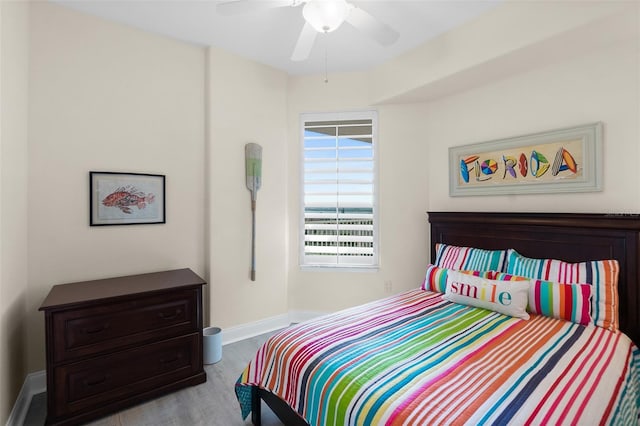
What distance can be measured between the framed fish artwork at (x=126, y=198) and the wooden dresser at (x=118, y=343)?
0.51 meters

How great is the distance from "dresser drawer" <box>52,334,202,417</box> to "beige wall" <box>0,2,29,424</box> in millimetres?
278

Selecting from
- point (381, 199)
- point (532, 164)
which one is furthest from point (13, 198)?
point (532, 164)

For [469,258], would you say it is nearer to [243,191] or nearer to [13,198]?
Answer: [243,191]

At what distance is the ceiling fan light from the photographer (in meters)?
1.67

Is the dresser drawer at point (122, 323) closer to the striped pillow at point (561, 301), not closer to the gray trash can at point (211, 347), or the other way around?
the gray trash can at point (211, 347)

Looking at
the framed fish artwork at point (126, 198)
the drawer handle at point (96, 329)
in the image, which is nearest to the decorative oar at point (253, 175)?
the framed fish artwork at point (126, 198)

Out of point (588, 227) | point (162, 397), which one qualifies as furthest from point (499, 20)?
point (162, 397)

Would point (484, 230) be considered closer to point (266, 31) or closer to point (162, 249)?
point (266, 31)

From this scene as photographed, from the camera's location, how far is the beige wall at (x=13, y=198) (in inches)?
67.5

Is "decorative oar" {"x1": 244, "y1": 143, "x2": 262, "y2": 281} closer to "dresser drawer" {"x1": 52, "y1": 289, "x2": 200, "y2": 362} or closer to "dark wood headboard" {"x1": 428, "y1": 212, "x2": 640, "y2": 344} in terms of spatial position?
"dresser drawer" {"x1": 52, "y1": 289, "x2": 200, "y2": 362}

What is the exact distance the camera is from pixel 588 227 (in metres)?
2.16

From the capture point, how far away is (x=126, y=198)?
262 centimetres

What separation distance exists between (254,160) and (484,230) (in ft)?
7.49

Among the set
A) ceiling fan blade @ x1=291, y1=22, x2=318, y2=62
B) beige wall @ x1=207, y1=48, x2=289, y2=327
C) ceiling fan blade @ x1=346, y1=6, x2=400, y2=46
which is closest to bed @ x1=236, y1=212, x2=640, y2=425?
beige wall @ x1=207, y1=48, x2=289, y2=327
